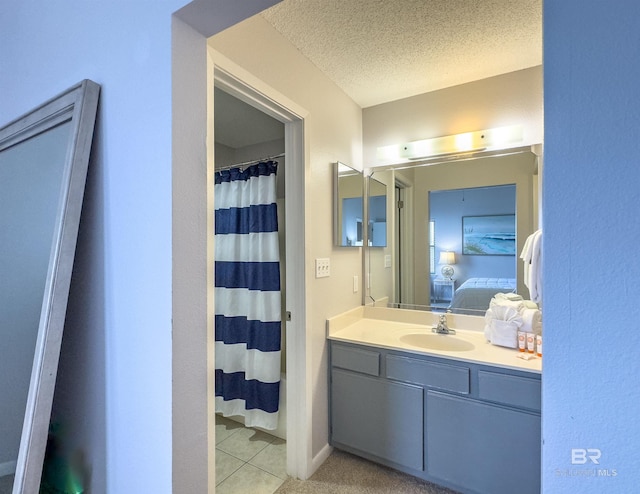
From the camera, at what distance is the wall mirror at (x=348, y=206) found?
6.86 feet

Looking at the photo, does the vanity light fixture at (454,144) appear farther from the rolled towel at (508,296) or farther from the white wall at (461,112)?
the rolled towel at (508,296)

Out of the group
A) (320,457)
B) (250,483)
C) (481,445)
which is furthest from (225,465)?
(481,445)

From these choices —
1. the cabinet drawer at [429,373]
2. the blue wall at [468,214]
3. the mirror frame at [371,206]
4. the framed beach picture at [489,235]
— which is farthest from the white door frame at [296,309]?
the framed beach picture at [489,235]

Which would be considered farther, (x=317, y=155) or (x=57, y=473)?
(x=317, y=155)

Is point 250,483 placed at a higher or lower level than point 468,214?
lower

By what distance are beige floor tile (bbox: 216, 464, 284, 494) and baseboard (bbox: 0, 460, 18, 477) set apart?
3.68 ft

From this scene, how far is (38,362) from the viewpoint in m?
0.85

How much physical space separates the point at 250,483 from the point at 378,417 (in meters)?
0.84

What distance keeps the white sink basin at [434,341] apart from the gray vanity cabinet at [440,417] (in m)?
0.30

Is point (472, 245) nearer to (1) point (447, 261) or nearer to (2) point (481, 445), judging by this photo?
(1) point (447, 261)

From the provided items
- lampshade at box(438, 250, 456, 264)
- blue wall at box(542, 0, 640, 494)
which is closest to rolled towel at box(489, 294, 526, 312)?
lampshade at box(438, 250, 456, 264)

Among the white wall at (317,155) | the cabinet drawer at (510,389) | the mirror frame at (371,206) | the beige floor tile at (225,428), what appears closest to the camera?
the cabinet drawer at (510,389)

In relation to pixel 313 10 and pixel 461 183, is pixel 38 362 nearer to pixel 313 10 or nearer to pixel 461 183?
pixel 313 10

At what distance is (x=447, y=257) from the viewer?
2172mm
